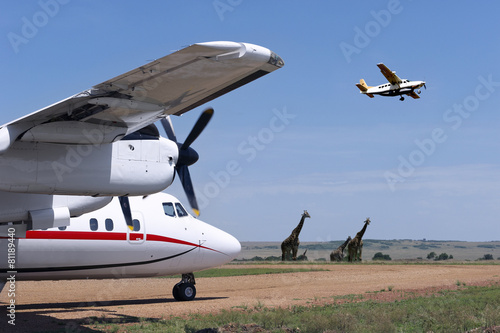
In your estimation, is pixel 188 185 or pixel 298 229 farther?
pixel 298 229

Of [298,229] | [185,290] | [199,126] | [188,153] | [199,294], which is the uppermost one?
[199,126]

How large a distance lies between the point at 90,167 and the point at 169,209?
9.94 metres

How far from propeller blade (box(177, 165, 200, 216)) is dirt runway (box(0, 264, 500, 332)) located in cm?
358

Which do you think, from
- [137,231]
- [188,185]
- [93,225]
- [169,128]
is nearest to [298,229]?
[137,231]

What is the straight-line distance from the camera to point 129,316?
56.7ft

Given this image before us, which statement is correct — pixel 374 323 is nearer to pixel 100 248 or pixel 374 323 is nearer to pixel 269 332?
pixel 269 332

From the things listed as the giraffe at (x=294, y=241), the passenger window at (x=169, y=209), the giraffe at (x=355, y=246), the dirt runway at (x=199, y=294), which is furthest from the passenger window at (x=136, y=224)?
the giraffe at (x=355, y=246)

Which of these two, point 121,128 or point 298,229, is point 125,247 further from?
point 298,229

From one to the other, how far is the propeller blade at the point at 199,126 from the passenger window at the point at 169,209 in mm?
6042

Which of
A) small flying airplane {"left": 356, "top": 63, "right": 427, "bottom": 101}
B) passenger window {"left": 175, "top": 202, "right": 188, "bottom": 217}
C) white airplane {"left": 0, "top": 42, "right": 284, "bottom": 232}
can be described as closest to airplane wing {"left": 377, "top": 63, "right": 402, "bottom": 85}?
small flying airplane {"left": 356, "top": 63, "right": 427, "bottom": 101}

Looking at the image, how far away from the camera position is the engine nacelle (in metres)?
10.7

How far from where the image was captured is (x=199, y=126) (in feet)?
50.4

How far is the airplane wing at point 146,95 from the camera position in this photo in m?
9.14

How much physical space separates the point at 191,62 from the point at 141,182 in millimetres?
3519
